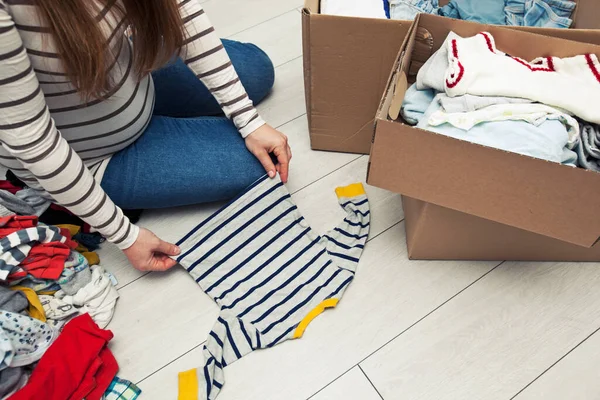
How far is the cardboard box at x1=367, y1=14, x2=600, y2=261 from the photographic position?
57 centimetres

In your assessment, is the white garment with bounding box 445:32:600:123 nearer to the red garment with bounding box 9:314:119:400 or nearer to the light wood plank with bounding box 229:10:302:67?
the light wood plank with bounding box 229:10:302:67

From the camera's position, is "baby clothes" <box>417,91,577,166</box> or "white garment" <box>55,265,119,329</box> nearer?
"baby clothes" <box>417,91,577,166</box>

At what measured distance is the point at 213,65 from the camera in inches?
29.6

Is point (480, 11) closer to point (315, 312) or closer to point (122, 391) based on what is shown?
point (315, 312)

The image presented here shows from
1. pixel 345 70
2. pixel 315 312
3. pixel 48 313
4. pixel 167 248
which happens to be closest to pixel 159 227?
pixel 167 248

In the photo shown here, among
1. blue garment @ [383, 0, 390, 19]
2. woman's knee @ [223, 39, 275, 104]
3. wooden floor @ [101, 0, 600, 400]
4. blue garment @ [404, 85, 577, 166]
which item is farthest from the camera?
woman's knee @ [223, 39, 275, 104]

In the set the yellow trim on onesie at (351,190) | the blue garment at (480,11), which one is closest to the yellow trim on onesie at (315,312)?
the yellow trim on onesie at (351,190)


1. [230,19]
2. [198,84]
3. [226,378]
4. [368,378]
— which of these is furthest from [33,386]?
[230,19]

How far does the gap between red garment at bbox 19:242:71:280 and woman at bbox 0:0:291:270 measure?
96 millimetres

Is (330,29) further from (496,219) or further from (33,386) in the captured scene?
(33,386)

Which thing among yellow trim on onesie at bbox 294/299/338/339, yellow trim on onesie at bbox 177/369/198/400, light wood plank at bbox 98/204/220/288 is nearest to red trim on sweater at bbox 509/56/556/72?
yellow trim on onesie at bbox 294/299/338/339

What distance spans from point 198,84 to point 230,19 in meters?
0.42

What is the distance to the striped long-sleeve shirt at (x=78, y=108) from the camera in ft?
1.73

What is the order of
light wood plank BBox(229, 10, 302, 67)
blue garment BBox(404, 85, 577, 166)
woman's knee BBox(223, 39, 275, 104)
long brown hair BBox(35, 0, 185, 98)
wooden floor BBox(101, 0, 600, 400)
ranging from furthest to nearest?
1. light wood plank BBox(229, 10, 302, 67)
2. woman's knee BBox(223, 39, 275, 104)
3. wooden floor BBox(101, 0, 600, 400)
4. blue garment BBox(404, 85, 577, 166)
5. long brown hair BBox(35, 0, 185, 98)
